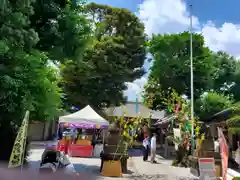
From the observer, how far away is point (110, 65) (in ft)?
87.1

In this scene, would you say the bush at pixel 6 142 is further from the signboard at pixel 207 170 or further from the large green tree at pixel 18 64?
the signboard at pixel 207 170

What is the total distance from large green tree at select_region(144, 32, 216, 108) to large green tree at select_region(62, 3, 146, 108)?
287cm

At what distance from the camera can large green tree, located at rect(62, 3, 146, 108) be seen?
27.0 meters

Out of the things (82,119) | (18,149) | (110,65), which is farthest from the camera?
(110,65)

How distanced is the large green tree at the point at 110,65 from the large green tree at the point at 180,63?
287 cm

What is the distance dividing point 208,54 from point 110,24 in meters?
10.2

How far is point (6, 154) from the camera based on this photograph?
35.0 ft

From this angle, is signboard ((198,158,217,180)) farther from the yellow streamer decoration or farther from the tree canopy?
the tree canopy

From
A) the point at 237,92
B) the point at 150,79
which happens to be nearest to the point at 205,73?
the point at 150,79

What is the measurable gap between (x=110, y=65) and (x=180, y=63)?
6339mm

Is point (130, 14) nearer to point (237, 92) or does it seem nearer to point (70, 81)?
point (70, 81)

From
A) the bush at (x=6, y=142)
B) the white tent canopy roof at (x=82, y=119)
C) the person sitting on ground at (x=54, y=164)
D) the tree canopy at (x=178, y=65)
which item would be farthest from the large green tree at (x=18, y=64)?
the tree canopy at (x=178, y=65)

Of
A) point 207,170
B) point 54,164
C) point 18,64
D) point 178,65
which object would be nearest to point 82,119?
point 54,164

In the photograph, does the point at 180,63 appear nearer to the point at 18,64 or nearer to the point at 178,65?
the point at 178,65
